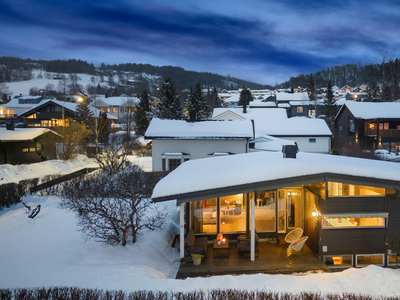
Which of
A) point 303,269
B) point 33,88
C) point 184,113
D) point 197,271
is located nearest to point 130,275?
point 197,271

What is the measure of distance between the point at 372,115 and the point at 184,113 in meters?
27.3

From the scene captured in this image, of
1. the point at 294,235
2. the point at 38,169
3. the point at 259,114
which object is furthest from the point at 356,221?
the point at 259,114

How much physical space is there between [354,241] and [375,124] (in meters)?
30.2

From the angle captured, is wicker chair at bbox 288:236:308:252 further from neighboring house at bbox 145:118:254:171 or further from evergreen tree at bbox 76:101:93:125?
evergreen tree at bbox 76:101:93:125

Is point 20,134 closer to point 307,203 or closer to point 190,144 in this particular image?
point 190,144

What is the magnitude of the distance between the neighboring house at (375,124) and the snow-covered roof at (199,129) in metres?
18.1

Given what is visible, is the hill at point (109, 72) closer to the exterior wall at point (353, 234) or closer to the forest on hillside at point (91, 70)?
the forest on hillside at point (91, 70)

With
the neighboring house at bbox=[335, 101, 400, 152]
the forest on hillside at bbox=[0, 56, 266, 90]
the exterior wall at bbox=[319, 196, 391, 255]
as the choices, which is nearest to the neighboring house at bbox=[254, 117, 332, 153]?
the neighboring house at bbox=[335, 101, 400, 152]

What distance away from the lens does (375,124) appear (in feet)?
112

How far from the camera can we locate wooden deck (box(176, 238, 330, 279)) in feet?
27.5

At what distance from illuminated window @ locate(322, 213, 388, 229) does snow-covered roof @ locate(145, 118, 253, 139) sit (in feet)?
38.6

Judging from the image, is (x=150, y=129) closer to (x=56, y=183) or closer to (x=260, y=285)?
(x=56, y=183)

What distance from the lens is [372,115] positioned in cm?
3359

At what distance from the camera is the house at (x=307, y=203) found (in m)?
8.52
